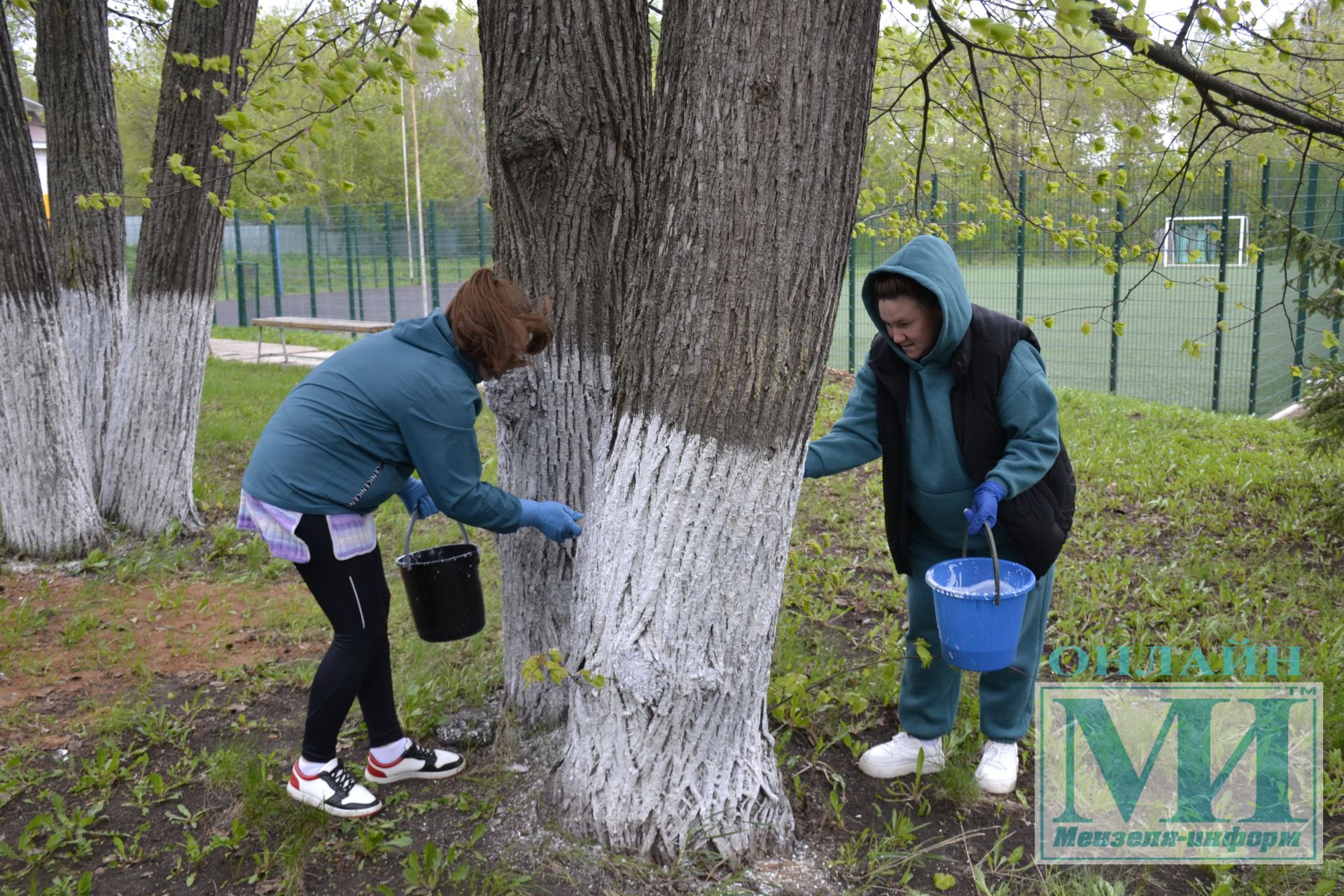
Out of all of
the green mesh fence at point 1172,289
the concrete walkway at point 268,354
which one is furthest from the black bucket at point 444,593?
the concrete walkway at point 268,354

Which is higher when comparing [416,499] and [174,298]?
[174,298]

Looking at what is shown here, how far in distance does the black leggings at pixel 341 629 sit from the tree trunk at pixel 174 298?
3.33m

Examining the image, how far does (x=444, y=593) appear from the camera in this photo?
3.02 metres

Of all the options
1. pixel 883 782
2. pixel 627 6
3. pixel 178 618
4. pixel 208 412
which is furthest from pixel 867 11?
pixel 208 412

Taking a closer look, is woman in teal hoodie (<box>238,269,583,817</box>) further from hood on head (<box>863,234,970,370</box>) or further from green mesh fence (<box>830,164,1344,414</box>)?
green mesh fence (<box>830,164,1344,414</box>)

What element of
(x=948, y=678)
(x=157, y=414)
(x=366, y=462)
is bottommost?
(x=948, y=678)

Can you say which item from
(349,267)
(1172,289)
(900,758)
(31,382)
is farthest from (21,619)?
(349,267)

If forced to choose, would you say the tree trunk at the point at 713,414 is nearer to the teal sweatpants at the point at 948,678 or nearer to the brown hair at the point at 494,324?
the brown hair at the point at 494,324

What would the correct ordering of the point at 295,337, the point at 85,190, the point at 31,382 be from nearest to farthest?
1. the point at 31,382
2. the point at 85,190
3. the point at 295,337

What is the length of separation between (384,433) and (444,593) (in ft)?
1.72

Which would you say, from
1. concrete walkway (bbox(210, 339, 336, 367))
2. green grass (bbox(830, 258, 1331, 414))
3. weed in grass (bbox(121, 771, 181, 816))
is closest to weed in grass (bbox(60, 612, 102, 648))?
weed in grass (bbox(121, 771, 181, 816))

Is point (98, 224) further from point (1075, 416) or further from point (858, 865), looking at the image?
point (1075, 416)

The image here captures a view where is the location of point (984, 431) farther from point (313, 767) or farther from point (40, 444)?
point (40, 444)

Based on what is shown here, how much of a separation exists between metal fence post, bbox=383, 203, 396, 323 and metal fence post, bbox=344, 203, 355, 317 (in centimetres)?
62
